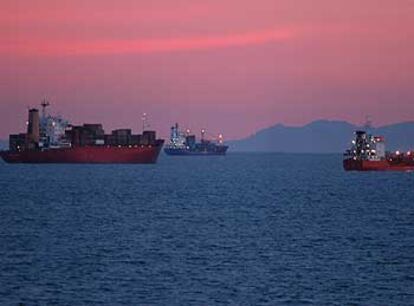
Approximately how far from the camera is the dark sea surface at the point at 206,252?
116ft

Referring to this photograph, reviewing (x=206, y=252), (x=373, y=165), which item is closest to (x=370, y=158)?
(x=373, y=165)

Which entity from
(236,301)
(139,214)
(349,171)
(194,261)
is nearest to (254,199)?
(139,214)

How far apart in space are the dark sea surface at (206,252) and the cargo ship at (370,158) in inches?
Answer: 2370

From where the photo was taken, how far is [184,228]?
60.1 m

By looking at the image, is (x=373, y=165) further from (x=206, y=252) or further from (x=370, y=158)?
(x=206, y=252)

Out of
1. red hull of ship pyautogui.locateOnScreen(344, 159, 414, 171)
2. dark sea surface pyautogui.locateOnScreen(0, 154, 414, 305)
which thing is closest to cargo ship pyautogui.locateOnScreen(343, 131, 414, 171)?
red hull of ship pyautogui.locateOnScreen(344, 159, 414, 171)

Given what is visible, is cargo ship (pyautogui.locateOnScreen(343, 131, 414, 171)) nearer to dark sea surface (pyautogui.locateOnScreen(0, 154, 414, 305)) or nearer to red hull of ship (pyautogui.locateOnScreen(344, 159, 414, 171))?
red hull of ship (pyautogui.locateOnScreen(344, 159, 414, 171))

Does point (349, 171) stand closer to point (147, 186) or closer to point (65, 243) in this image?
point (147, 186)

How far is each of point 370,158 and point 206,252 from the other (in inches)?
4351

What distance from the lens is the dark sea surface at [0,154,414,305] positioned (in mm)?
35375

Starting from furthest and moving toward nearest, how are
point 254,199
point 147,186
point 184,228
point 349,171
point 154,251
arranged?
point 349,171, point 147,186, point 254,199, point 184,228, point 154,251

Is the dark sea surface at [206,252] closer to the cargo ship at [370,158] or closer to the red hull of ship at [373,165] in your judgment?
the cargo ship at [370,158]

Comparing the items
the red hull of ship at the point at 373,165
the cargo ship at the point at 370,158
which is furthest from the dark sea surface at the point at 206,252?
the red hull of ship at the point at 373,165

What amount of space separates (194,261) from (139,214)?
29.5 metres
